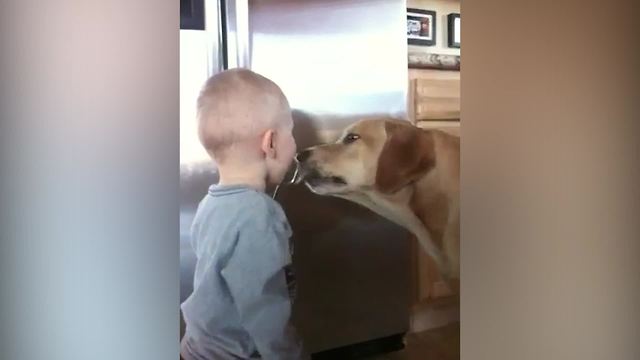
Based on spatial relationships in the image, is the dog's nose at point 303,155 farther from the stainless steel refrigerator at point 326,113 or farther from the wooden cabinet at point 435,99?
the wooden cabinet at point 435,99

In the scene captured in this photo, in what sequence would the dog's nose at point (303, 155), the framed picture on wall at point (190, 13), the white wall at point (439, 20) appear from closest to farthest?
the framed picture on wall at point (190, 13) < the dog's nose at point (303, 155) < the white wall at point (439, 20)

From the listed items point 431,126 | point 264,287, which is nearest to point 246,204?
point 264,287

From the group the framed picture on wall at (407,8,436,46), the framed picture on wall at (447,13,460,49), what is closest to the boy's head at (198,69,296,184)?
the framed picture on wall at (407,8,436,46)

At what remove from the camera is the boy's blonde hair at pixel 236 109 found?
1294 millimetres

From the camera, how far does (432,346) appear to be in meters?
1.50

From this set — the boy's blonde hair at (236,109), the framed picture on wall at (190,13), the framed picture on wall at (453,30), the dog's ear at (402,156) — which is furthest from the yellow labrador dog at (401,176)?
the framed picture on wall at (190,13)

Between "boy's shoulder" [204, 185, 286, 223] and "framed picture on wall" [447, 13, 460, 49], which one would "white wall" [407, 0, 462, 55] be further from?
"boy's shoulder" [204, 185, 286, 223]

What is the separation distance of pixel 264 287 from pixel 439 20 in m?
0.68

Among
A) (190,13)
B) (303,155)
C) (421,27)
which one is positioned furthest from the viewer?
(421,27)

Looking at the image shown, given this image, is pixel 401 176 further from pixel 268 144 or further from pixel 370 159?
pixel 268 144
